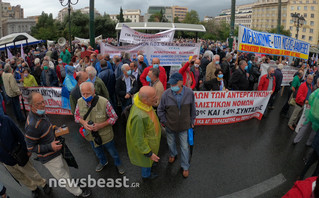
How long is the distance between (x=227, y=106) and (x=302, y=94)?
1916mm

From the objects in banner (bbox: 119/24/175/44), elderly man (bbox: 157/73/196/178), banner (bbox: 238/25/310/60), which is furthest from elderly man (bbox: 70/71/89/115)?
banner (bbox: 238/25/310/60)

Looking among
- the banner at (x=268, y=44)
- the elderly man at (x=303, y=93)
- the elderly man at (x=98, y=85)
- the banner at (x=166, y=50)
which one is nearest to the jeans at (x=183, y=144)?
the elderly man at (x=98, y=85)

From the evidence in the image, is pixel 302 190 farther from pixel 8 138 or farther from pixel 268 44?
pixel 268 44

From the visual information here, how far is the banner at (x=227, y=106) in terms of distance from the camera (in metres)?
5.82

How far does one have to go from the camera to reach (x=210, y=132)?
575cm

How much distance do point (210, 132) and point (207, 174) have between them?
73.7 inches

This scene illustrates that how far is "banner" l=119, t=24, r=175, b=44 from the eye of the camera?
27.3 feet

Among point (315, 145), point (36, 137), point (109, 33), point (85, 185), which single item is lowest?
point (85, 185)

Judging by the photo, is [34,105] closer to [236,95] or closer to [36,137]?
[36,137]

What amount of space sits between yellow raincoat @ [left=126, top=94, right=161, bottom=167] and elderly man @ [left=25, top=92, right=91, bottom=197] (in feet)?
3.38

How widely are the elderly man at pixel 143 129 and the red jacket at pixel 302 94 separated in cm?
437

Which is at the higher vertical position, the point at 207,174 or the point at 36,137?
the point at 36,137

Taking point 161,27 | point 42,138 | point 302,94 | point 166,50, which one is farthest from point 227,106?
point 161,27

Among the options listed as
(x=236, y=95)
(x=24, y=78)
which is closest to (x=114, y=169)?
(x=236, y=95)
